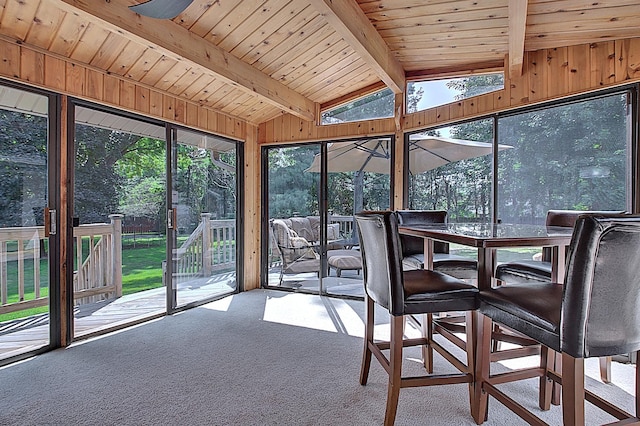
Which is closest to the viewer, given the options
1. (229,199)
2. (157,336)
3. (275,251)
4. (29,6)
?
(29,6)

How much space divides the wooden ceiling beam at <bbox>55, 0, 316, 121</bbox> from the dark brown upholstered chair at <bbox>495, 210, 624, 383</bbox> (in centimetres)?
279

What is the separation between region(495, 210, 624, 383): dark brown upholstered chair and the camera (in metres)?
2.36

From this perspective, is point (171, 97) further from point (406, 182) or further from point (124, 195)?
point (406, 182)

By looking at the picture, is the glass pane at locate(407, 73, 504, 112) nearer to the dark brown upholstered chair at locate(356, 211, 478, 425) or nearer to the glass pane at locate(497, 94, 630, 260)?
the glass pane at locate(497, 94, 630, 260)

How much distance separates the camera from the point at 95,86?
3137mm

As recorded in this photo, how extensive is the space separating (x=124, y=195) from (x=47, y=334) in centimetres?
132

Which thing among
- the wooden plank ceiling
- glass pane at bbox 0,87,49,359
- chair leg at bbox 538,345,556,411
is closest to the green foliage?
the wooden plank ceiling

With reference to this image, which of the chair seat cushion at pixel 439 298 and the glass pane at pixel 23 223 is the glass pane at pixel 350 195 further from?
the glass pane at pixel 23 223

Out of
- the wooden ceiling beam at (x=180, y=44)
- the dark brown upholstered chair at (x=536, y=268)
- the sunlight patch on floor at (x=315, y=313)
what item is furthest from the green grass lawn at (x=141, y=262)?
the dark brown upholstered chair at (x=536, y=268)

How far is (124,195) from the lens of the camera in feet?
11.4

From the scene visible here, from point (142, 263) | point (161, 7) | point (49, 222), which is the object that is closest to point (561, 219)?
point (161, 7)

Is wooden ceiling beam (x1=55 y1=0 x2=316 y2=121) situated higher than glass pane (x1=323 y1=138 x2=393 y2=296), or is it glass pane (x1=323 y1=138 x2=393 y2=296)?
wooden ceiling beam (x1=55 y1=0 x2=316 y2=121)

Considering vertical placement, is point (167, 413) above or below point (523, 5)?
below

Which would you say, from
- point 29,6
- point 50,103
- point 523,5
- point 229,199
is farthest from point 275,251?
point 523,5
